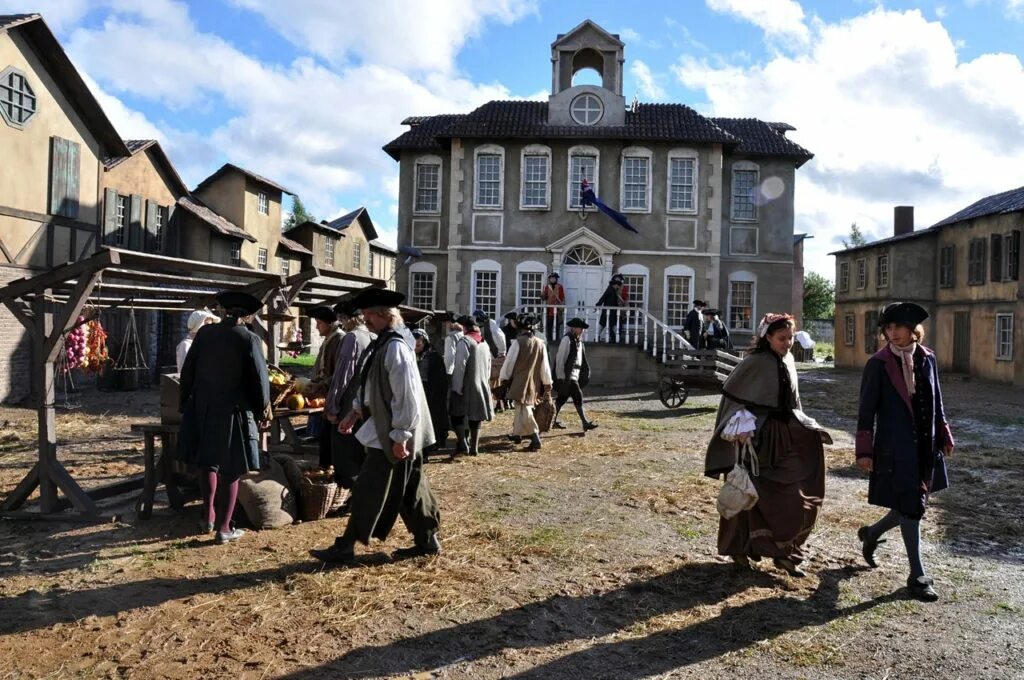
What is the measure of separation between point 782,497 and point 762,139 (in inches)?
868

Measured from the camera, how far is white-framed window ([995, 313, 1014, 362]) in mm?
25680

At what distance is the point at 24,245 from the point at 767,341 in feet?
55.7

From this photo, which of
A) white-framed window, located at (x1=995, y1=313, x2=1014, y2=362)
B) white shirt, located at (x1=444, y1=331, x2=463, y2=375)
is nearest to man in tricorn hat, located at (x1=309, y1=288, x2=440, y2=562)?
white shirt, located at (x1=444, y1=331, x2=463, y2=375)

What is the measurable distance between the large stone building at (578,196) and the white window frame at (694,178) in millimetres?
30

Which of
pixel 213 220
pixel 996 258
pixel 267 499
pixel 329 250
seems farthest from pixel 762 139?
pixel 267 499

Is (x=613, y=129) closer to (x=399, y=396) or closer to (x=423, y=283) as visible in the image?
(x=423, y=283)

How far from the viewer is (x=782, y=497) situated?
5555 millimetres

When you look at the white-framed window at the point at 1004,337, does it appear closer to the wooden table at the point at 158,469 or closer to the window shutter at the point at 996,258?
the window shutter at the point at 996,258

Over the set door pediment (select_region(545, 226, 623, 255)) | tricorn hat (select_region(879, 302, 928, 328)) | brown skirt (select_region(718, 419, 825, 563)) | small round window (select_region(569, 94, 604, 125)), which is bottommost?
brown skirt (select_region(718, 419, 825, 563))

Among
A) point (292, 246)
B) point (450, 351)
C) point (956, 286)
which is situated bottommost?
point (450, 351)

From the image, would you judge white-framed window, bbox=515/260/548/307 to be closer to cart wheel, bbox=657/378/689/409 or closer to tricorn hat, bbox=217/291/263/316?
cart wheel, bbox=657/378/689/409

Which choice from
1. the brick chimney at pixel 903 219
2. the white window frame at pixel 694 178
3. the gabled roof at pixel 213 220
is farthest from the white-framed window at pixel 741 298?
the gabled roof at pixel 213 220

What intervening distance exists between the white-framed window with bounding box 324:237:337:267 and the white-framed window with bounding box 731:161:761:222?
19.2 meters

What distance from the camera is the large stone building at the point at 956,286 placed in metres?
26.0
